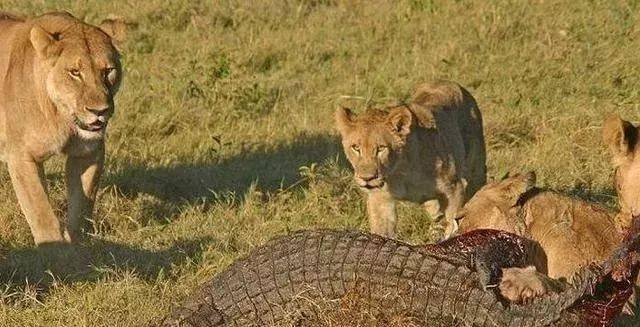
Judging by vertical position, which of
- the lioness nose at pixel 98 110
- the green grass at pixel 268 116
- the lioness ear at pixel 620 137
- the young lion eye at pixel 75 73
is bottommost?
the green grass at pixel 268 116

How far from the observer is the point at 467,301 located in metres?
4.36

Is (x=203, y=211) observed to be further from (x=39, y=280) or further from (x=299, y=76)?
(x=299, y=76)

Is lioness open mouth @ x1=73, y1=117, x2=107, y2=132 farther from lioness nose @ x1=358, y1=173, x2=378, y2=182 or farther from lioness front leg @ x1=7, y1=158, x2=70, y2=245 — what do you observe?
lioness nose @ x1=358, y1=173, x2=378, y2=182

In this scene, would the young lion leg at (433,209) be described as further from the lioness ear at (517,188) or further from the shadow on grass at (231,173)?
the lioness ear at (517,188)

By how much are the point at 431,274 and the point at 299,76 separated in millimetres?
5909

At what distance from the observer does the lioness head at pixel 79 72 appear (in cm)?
681

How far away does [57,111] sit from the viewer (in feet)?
22.8

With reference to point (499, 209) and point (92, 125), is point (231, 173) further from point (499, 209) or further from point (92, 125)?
point (499, 209)

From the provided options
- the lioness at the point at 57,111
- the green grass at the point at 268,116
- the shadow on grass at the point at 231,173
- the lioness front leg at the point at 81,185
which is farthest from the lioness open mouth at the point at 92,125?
the shadow on grass at the point at 231,173

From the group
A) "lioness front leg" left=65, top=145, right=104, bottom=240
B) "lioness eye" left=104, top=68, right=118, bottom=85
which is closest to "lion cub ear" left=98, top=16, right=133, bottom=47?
"lioness eye" left=104, top=68, right=118, bottom=85

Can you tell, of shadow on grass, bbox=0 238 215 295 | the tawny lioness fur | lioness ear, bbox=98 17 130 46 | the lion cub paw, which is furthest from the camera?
lioness ear, bbox=98 17 130 46

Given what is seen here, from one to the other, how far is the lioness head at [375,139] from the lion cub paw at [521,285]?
2.58 metres

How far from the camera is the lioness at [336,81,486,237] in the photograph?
716 centimetres

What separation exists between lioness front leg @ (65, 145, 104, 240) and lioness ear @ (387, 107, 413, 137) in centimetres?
148
